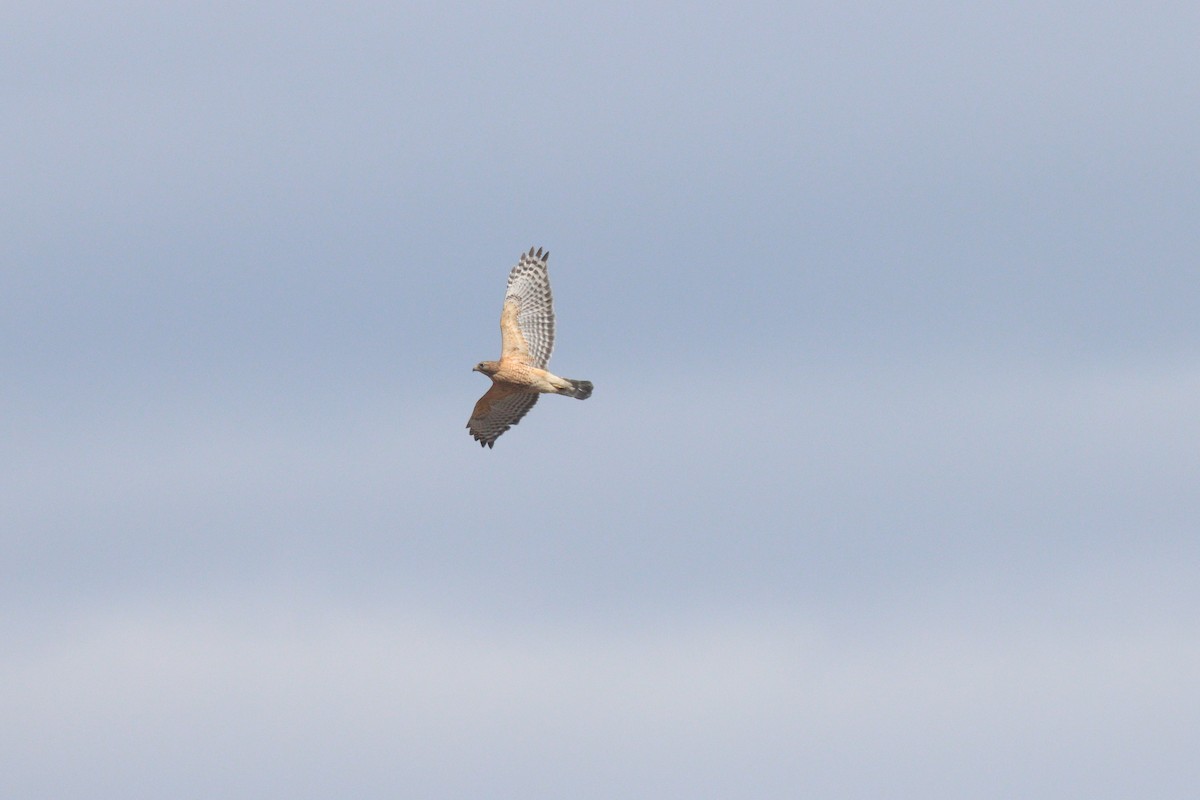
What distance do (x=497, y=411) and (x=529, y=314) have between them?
270cm

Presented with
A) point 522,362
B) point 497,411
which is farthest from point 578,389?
point 497,411

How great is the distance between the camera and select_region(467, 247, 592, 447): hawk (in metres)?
51.4

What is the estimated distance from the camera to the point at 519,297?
53.6 metres

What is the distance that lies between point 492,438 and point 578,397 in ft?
12.6

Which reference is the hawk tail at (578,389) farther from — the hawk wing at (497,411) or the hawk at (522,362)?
the hawk wing at (497,411)

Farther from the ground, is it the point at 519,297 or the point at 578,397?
the point at 519,297

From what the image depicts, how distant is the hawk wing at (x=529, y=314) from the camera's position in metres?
52.3

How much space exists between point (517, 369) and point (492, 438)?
3.49 metres

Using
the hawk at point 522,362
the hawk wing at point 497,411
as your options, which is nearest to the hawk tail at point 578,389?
the hawk at point 522,362

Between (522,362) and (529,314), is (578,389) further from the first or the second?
(529,314)

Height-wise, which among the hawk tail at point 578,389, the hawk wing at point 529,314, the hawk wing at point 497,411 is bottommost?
the hawk tail at point 578,389

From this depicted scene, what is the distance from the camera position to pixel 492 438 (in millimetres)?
54344

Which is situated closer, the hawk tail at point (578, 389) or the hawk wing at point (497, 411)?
the hawk tail at point (578, 389)

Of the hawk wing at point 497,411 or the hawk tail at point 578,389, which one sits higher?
the hawk wing at point 497,411
